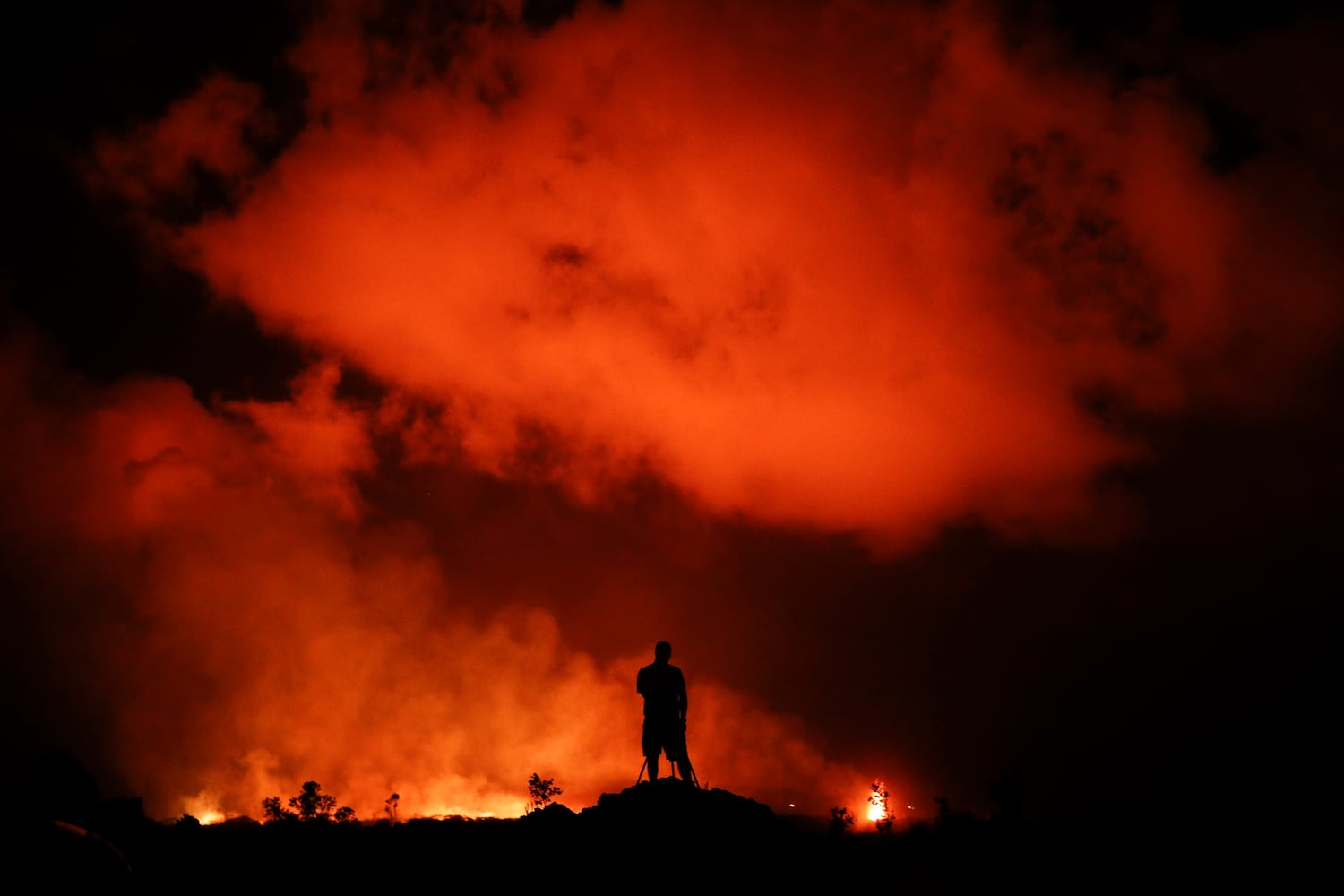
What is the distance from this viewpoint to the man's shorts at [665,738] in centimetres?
1677

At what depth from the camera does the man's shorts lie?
16.8 metres

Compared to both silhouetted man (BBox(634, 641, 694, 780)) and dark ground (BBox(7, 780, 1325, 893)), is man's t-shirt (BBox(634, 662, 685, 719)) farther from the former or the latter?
dark ground (BBox(7, 780, 1325, 893))

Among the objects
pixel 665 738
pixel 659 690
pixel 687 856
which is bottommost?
pixel 687 856

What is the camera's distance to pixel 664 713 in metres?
16.7

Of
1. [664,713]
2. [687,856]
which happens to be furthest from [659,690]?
[687,856]

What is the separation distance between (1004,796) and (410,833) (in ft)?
58.3

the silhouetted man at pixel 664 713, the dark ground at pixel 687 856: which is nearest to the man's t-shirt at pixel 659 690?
the silhouetted man at pixel 664 713

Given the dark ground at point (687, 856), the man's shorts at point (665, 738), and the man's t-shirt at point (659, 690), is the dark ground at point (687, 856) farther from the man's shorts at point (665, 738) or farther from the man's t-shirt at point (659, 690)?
the man's t-shirt at point (659, 690)

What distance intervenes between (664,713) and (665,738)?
598 millimetres

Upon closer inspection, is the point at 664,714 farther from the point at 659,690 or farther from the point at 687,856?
the point at 687,856

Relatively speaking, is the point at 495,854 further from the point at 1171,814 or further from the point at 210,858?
the point at 1171,814

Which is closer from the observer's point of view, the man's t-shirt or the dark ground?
the dark ground

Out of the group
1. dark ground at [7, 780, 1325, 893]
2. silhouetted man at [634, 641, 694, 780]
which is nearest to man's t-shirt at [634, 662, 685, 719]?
silhouetted man at [634, 641, 694, 780]

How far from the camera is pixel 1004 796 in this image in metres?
24.0
